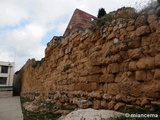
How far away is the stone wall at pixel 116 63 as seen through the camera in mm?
2885

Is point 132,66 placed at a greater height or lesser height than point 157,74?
greater

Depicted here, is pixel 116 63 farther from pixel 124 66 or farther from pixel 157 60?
pixel 157 60

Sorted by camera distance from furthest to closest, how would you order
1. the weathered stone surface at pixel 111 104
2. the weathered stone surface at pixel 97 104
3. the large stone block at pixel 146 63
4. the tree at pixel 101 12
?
the tree at pixel 101 12 < the weathered stone surface at pixel 97 104 < the weathered stone surface at pixel 111 104 < the large stone block at pixel 146 63

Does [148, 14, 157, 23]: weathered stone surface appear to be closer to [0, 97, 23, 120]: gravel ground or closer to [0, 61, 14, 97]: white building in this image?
[0, 97, 23, 120]: gravel ground

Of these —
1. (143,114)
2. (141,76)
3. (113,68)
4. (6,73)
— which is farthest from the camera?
(6,73)

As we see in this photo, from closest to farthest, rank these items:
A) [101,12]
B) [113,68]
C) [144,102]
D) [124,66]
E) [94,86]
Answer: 1. [144,102]
2. [124,66]
3. [113,68]
4. [94,86]
5. [101,12]

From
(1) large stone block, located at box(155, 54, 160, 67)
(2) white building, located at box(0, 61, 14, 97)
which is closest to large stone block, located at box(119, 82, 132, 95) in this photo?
(1) large stone block, located at box(155, 54, 160, 67)

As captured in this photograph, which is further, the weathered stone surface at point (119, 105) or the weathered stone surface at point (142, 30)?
the weathered stone surface at point (119, 105)

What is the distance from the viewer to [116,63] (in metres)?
Result: 3.53

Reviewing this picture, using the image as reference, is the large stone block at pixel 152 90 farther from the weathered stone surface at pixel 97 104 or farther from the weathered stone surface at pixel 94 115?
the weathered stone surface at pixel 97 104

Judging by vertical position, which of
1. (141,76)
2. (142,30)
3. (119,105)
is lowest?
(119,105)

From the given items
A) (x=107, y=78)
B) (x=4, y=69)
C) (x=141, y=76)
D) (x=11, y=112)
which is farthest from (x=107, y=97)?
(x=4, y=69)

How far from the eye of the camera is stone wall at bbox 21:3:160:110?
9.46 feet

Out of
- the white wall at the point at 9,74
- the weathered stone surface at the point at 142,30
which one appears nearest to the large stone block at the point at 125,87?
the weathered stone surface at the point at 142,30
